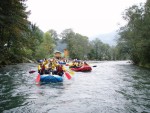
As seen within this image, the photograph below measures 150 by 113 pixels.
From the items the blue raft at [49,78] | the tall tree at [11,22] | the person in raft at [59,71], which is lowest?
the blue raft at [49,78]

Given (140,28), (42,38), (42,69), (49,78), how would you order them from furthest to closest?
1. (42,38)
2. (140,28)
3. (42,69)
4. (49,78)

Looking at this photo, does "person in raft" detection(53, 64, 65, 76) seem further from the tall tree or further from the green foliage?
the green foliage

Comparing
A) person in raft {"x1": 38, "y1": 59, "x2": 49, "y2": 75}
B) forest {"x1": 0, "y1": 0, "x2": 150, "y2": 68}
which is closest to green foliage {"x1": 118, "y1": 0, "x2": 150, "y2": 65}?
forest {"x1": 0, "y1": 0, "x2": 150, "y2": 68}

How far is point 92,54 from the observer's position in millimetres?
111375

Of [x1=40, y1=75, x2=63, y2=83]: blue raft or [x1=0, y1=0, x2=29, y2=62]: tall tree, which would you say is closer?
[x1=40, y1=75, x2=63, y2=83]: blue raft

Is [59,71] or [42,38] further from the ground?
[42,38]

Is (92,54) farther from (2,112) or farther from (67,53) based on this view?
(2,112)

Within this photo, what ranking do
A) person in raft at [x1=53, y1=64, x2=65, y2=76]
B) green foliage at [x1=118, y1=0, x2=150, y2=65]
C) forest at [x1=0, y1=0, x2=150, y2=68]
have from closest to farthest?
1. person in raft at [x1=53, y1=64, x2=65, y2=76]
2. forest at [x1=0, y1=0, x2=150, y2=68]
3. green foliage at [x1=118, y1=0, x2=150, y2=65]

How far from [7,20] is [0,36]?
5.28 m

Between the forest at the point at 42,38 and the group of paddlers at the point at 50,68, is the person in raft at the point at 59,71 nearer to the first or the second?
the group of paddlers at the point at 50,68

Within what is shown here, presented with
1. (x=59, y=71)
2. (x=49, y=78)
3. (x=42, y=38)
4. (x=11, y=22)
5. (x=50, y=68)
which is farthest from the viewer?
(x=42, y=38)

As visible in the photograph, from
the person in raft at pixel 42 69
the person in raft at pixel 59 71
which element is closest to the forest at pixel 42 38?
the person in raft at pixel 42 69

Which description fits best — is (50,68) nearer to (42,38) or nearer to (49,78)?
(49,78)

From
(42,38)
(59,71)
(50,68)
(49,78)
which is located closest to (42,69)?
(50,68)
